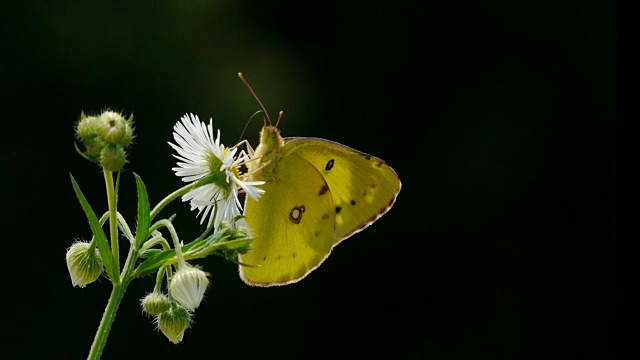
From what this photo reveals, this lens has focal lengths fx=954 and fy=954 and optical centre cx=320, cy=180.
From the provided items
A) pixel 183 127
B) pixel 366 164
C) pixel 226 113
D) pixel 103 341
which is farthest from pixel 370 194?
pixel 226 113

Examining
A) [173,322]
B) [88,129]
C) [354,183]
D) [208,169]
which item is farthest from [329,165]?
[88,129]

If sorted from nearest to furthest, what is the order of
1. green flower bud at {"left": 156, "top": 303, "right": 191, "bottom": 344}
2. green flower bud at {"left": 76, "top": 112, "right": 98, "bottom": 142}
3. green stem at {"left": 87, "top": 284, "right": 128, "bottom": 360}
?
green stem at {"left": 87, "top": 284, "right": 128, "bottom": 360} → green flower bud at {"left": 76, "top": 112, "right": 98, "bottom": 142} → green flower bud at {"left": 156, "top": 303, "right": 191, "bottom": 344}

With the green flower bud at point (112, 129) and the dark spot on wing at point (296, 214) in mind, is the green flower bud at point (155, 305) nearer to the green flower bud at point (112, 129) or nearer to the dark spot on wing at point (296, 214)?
the green flower bud at point (112, 129)

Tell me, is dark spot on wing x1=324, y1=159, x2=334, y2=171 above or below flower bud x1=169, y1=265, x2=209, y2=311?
below

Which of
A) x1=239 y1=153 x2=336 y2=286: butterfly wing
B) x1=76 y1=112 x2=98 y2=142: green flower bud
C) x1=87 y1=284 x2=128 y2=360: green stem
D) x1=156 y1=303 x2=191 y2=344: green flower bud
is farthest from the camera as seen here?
x1=239 y1=153 x2=336 y2=286: butterfly wing

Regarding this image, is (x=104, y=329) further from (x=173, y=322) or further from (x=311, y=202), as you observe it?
(x=311, y=202)

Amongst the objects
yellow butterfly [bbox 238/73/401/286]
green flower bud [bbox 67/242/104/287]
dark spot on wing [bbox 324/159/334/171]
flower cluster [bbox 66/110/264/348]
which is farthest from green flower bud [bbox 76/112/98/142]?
dark spot on wing [bbox 324/159/334/171]

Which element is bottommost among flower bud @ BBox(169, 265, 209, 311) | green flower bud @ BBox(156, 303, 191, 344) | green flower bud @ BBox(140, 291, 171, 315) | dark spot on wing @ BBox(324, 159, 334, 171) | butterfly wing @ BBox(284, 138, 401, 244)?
butterfly wing @ BBox(284, 138, 401, 244)

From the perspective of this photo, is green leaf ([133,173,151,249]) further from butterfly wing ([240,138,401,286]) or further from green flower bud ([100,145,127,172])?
butterfly wing ([240,138,401,286])

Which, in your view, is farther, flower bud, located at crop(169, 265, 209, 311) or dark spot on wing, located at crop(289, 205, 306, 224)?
dark spot on wing, located at crop(289, 205, 306, 224)
